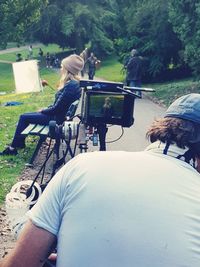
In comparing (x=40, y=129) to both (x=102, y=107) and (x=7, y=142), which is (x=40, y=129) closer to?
(x=102, y=107)

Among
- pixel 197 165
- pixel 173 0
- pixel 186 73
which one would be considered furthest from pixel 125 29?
pixel 197 165

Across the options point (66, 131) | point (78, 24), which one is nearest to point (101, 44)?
point (78, 24)

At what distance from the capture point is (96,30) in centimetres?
4659

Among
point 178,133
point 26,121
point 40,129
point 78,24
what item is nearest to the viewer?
point 178,133

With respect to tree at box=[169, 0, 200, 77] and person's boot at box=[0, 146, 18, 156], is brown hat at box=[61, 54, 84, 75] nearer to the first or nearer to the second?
person's boot at box=[0, 146, 18, 156]

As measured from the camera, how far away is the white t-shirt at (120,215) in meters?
2.15

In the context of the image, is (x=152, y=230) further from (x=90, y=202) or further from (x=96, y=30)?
(x=96, y=30)

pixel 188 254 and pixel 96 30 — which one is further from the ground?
pixel 188 254

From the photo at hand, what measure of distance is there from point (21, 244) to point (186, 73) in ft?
101

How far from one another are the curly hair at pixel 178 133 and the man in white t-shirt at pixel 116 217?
191mm

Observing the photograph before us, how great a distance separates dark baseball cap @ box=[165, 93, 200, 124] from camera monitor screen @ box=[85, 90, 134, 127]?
12.5 ft

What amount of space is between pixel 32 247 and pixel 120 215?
354mm

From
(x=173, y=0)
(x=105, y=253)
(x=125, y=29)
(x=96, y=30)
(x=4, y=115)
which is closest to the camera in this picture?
(x=105, y=253)

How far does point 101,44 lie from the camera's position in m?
46.9
